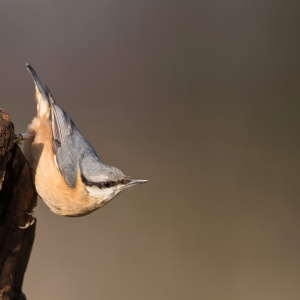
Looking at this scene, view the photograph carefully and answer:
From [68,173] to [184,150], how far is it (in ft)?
4.60

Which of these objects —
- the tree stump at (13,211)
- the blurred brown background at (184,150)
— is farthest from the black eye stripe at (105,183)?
the blurred brown background at (184,150)

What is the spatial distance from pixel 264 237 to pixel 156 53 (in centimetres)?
124

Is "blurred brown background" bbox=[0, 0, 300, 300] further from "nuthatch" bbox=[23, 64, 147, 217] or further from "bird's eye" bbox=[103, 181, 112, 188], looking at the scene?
"bird's eye" bbox=[103, 181, 112, 188]

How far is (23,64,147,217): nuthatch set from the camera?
1382 millimetres

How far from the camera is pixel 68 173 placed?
56.7 inches

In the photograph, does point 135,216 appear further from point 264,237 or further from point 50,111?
point 50,111

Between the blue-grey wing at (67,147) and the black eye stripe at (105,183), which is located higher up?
the blue-grey wing at (67,147)

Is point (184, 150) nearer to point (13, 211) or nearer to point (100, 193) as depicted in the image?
point (100, 193)

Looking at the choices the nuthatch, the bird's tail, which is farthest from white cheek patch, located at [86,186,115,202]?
the bird's tail

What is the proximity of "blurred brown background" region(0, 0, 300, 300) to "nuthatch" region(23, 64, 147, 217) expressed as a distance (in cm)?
108

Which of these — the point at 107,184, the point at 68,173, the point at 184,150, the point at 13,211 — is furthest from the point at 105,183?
the point at 184,150

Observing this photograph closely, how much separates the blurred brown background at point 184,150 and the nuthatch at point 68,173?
1.08 meters

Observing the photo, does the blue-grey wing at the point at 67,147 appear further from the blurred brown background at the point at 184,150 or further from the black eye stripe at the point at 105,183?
the blurred brown background at the point at 184,150

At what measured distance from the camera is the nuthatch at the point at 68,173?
4.53 feet
